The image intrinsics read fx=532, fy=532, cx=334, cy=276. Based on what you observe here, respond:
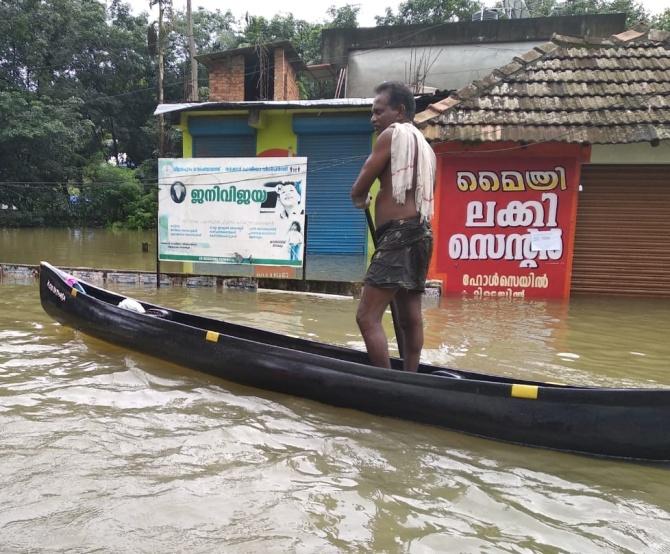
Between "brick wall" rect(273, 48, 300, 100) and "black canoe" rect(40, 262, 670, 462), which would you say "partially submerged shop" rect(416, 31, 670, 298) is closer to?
"black canoe" rect(40, 262, 670, 462)

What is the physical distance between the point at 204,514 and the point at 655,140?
7.98 m

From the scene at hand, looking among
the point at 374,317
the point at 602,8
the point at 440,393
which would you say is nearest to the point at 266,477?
the point at 440,393

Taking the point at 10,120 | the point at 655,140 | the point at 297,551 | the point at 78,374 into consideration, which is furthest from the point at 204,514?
the point at 10,120

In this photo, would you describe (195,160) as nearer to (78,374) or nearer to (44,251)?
(78,374)

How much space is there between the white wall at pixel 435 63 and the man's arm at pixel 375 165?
41.2ft

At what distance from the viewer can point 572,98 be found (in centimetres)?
857

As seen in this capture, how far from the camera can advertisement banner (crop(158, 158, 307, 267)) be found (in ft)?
27.9

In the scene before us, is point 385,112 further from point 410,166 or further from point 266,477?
point 266,477

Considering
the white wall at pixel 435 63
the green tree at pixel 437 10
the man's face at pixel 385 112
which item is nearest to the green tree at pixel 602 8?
the green tree at pixel 437 10

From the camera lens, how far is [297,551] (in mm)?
2215

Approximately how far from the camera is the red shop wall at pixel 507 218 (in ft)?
28.8

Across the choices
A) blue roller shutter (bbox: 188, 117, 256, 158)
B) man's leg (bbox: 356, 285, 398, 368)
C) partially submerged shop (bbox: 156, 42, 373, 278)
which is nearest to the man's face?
man's leg (bbox: 356, 285, 398, 368)

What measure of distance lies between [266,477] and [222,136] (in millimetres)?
10790

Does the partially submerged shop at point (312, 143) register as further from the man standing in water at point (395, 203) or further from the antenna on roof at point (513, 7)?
the antenna on roof at point (513, 7)
